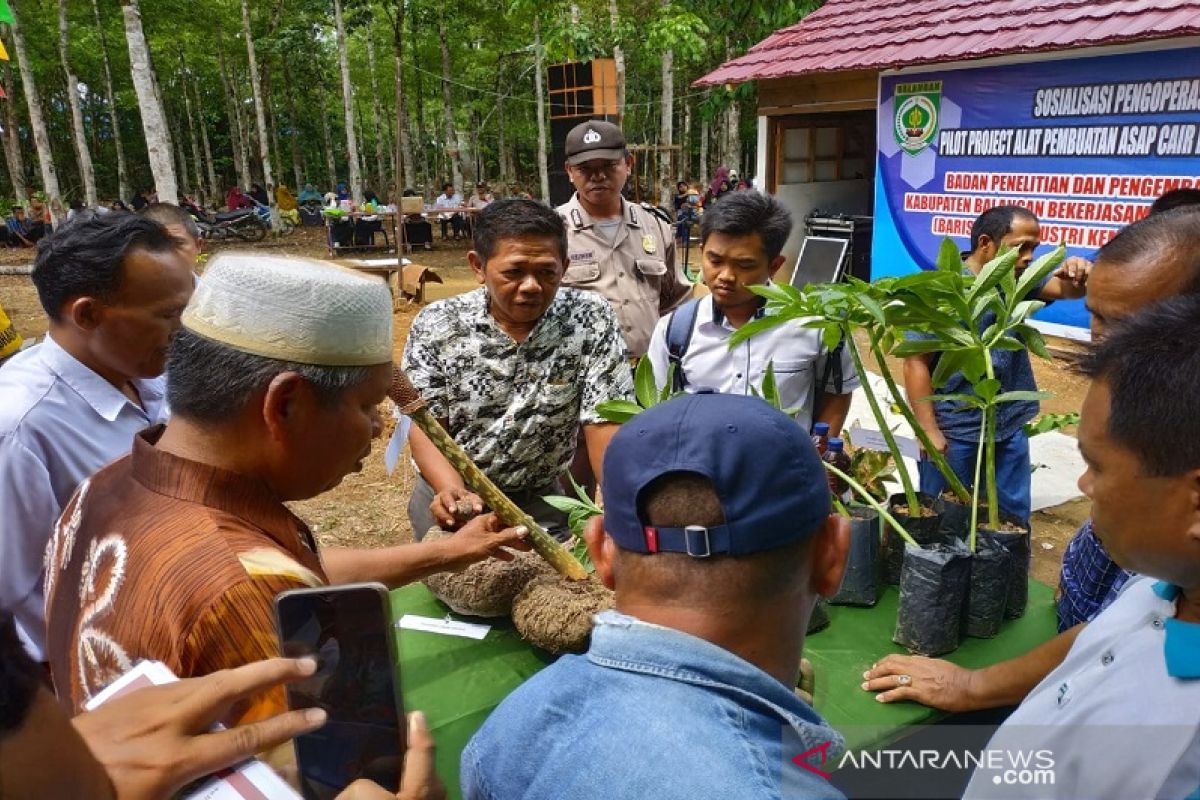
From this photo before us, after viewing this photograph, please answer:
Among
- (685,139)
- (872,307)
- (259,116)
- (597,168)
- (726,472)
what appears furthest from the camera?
(685,139)

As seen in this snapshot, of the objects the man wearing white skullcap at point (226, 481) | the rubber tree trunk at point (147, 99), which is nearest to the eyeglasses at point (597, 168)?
the man wearing white skullcap at point (226, 481)

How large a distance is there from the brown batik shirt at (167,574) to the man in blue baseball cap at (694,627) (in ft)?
1.17

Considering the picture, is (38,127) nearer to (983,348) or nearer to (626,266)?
(626,266)

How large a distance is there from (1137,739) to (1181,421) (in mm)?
451

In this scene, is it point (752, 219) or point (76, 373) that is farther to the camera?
point (752, 219)

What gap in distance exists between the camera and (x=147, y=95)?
10.5m

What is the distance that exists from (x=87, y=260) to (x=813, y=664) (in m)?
2.04

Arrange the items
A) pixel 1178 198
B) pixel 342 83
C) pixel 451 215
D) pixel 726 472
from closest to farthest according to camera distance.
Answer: pixel 726 472, pixel 1178 198, pixel 342 83, pixel 451 215

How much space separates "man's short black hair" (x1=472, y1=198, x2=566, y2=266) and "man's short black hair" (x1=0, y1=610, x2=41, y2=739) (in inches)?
77.5

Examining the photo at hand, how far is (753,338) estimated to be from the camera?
113 inches

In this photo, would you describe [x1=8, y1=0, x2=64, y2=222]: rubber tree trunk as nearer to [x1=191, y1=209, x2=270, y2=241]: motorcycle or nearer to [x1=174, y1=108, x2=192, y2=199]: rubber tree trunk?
[x1=191, y1=209, x2=270, y2=241]: motorcycle

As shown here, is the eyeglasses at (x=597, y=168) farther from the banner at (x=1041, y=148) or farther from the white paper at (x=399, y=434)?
the banner at (x=1041, y=148)

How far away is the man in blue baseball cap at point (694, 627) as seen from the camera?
34.3 inches

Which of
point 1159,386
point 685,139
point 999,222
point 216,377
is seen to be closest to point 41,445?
point 216,377
